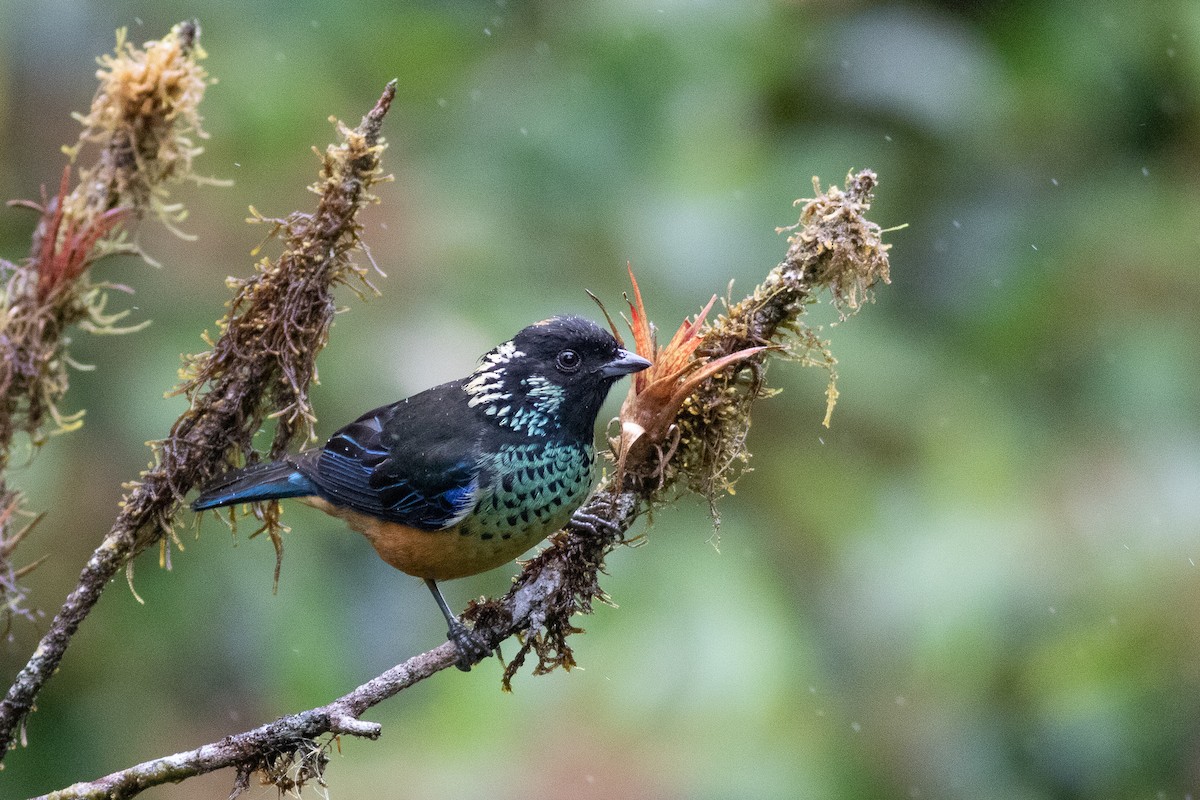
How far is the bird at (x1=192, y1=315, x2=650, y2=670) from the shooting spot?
10.9 feet

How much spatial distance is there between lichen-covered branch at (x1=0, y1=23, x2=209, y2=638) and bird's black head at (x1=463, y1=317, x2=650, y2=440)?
1421mm

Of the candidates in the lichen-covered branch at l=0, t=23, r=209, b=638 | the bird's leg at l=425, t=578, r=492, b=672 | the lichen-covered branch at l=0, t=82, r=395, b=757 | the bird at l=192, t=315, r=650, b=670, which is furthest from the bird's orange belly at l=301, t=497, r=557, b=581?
the lichen-covered branch at l=0, t=23, r=209, b=638

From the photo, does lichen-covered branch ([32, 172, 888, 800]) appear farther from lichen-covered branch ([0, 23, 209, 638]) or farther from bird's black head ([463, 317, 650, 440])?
lichen-covered branch ([0, 23, 209, 638])

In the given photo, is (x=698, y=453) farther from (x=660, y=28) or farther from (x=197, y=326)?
(x=660, y=28)

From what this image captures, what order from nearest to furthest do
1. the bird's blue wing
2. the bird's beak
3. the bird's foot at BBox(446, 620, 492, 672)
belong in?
1. the bird's foot at BBox(446, 620, 492, 672)
2. the bird's beak
3. the bird's blue wing

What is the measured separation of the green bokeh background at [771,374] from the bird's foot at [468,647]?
1597 millimetres

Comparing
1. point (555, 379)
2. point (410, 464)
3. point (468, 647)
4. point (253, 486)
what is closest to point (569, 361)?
point (555, 379)

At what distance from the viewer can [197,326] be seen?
4879mm

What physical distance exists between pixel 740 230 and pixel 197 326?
2220mm

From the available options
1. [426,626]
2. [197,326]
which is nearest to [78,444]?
[197,326]

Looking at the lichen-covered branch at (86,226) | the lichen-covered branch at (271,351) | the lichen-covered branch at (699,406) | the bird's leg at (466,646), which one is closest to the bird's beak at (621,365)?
the lichen-covered branch at (699,406)

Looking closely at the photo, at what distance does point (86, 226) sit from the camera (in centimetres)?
199

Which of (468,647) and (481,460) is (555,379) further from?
(468,647)

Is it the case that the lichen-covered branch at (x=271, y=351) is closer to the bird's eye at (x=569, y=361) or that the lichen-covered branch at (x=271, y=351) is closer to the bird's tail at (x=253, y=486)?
the bird's tail at (x=253, y=486)
